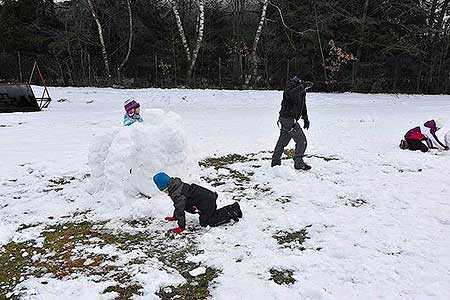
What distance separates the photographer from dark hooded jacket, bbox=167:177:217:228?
4.88m

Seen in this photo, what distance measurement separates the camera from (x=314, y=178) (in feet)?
A: 22.6

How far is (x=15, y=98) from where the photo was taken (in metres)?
15.4

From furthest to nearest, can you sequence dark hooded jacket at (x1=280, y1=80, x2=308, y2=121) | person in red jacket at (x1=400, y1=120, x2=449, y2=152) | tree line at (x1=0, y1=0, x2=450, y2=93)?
tree line at (x1=0, y1=0, x2=450, y2=93)
person in red jacket at (x1=400, y1=120, x2=449, y2=152)
dark hooded jacket at (x1=280, y1=80, x2=308, y2=121)

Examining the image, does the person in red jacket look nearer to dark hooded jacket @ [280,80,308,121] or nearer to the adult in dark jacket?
the adult in dark jacket

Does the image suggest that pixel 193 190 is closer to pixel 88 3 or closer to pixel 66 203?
pixel 66 203

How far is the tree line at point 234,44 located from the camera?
22.3 metres

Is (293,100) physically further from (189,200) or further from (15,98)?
(15,98)

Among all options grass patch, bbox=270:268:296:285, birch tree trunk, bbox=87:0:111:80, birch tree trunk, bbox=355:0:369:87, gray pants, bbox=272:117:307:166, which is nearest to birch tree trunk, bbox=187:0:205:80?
birch tree trunk, bbox=87:0:111:80

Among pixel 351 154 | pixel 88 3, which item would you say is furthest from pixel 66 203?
pixel 88 3

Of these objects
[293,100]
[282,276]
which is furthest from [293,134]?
[282,276]

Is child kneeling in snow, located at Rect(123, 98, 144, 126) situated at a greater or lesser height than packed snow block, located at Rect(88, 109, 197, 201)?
→ greater

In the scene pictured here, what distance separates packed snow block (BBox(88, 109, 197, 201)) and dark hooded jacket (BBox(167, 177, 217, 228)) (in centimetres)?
104

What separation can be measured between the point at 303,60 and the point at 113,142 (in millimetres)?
18657

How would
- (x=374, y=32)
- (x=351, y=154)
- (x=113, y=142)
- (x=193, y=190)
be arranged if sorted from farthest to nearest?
(x=374, y=32), (x=351, y=154), (x=113, y=142), (x=193, y=190)
